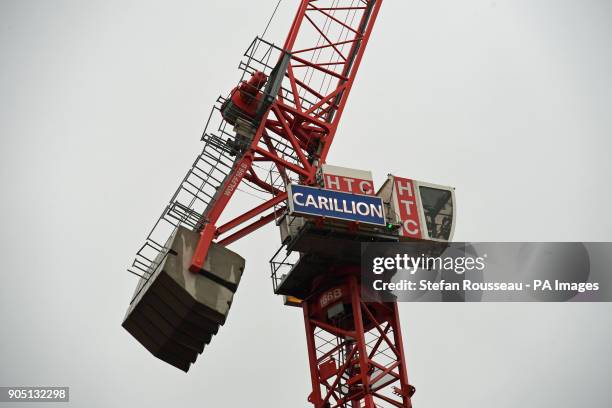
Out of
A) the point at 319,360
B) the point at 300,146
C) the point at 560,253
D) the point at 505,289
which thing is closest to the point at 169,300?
the point at 319,360

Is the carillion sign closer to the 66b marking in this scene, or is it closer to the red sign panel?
the red sign panel

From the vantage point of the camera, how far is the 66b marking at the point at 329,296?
3919cm

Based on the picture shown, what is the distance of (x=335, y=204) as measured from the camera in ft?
120

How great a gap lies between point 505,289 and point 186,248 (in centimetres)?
1359

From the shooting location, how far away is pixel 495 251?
39656 millimetres

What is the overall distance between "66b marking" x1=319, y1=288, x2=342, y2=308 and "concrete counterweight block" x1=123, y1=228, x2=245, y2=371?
4.69 m

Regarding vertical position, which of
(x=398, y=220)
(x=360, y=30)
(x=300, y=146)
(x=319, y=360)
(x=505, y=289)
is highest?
(x=360, y=30)

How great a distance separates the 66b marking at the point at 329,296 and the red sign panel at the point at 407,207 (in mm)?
4018

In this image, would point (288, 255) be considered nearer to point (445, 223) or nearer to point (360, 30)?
point (445, 223)

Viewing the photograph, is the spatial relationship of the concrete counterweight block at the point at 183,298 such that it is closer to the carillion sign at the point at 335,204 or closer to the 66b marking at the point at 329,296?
the carillion sign at the point at 335,204

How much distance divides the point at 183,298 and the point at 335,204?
7.26 metres

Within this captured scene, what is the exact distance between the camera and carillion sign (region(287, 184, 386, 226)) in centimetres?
3591

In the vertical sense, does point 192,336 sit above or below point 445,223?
below

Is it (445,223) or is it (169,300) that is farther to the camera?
(445,223)
